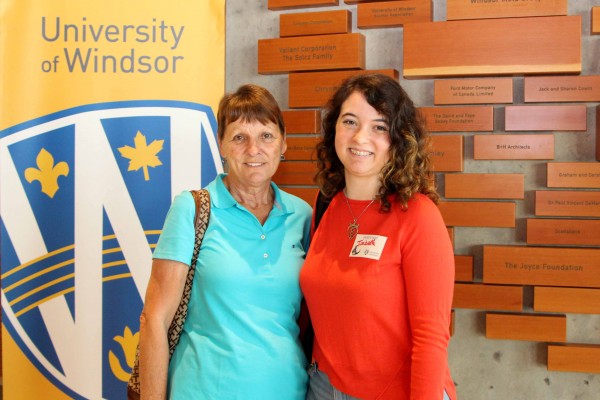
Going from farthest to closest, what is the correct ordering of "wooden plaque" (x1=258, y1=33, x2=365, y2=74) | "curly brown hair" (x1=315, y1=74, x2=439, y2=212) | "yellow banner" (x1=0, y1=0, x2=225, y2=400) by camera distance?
"yellow banner" (x1=0, y1=0, x2=225, y2=400) < "wooden plaque" (x1=258, y1=33, x2=365, y2=74) < "curly brown hair" (x1=315, y1=74, x2=439, y2=212)

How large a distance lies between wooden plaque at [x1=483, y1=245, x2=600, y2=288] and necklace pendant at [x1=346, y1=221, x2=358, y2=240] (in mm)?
907

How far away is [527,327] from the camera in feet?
7.72

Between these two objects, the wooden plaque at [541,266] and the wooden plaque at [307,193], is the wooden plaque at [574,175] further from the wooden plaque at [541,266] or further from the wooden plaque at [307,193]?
the wooden plaque at [307,193]

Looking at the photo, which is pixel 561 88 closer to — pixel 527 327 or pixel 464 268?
pixel 464 268

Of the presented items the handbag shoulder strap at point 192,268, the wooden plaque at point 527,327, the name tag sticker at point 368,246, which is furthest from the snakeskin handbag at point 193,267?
the wooden plaque at point 527,327

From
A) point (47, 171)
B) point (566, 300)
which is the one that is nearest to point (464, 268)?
point (566, 300)

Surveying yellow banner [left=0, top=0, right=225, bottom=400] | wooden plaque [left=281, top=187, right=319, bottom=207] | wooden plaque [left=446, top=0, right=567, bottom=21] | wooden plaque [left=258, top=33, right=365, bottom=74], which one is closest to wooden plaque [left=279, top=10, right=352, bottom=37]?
wooden plaque [left=258, top=33, right=365, bottom=74]

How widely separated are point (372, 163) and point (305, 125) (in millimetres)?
993

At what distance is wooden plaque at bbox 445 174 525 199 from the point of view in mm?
2371

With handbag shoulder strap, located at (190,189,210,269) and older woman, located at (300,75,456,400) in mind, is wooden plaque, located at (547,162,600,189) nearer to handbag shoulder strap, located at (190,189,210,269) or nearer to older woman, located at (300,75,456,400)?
older woman, located at (300,75,456,400)

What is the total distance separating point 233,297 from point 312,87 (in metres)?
1.17

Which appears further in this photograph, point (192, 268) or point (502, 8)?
point (502, 8)

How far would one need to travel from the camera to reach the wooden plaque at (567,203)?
2.30 metres

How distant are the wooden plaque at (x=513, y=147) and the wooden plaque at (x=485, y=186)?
0.07 metres
